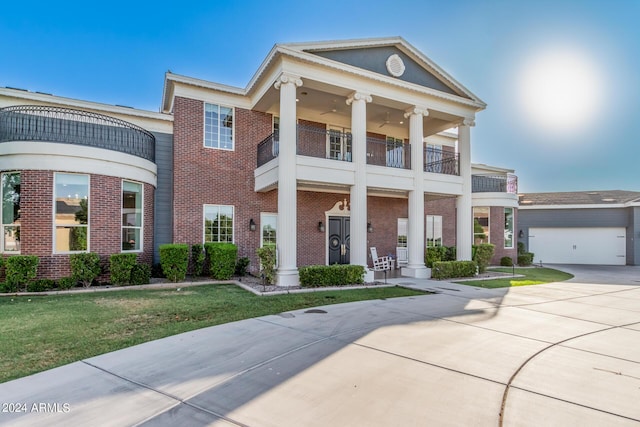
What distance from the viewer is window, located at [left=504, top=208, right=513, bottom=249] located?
19688 mm

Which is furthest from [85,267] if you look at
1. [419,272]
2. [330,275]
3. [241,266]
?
[419,272]

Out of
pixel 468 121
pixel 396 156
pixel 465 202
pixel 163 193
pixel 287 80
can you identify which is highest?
pixel 287 80

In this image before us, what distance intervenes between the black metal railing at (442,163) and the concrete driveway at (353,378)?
9.75 metres

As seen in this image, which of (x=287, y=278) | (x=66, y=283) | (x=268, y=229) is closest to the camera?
(x=66, y=283)

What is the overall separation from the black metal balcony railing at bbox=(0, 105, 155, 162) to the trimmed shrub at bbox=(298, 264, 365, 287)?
693 centimetres

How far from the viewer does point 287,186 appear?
10.9 meters

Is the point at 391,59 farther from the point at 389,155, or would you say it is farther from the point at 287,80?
the point at 287,80

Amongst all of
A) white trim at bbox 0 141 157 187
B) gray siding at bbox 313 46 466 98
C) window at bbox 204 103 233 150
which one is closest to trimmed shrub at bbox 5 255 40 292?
white trim at bbox 0 141 157 187

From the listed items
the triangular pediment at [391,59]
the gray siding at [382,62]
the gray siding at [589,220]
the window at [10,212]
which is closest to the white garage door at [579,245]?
the gray siding at [589,220]

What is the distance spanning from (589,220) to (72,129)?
2875 cm

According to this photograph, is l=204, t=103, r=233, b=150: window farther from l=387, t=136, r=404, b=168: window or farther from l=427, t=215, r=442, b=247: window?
l=427, t=215, r=442, b=247: window

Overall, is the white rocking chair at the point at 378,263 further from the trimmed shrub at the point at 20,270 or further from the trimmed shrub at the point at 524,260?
the trimmed shrub at the point at 20,270

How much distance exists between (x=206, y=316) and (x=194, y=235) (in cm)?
662

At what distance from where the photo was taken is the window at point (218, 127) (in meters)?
13.1
